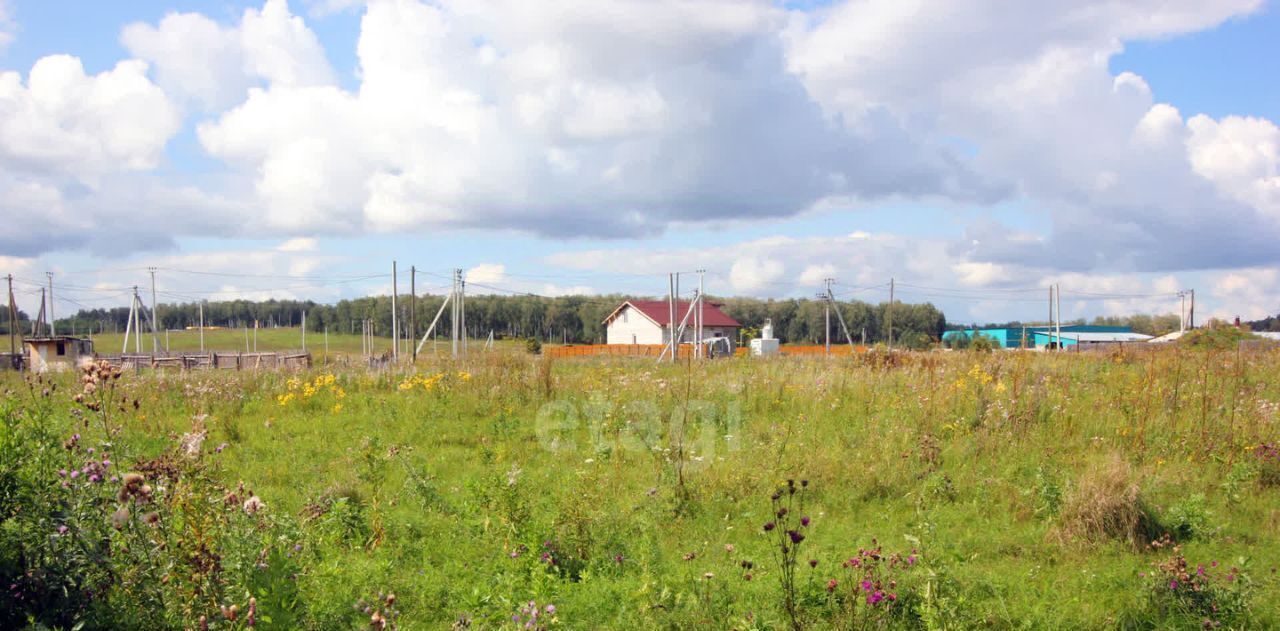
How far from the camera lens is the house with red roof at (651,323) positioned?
55625mm

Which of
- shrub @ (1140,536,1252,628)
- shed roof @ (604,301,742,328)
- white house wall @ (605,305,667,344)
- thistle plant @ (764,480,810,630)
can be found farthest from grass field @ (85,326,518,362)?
shrub @ (1140,536,1252,628)

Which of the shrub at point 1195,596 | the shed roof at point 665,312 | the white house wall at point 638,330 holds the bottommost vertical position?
the shrub at point 1195,596

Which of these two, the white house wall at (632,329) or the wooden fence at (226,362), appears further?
the white house wall at (632,329)

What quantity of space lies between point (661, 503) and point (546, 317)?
64.5 m

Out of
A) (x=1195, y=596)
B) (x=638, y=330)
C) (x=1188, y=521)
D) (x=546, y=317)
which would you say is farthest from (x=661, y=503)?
(x=546, y=317)

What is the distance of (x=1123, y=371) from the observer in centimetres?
1191

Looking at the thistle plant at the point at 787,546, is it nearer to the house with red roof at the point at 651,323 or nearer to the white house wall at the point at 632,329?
the house with red roof at the point at 651,323

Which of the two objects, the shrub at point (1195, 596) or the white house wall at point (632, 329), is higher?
the white house wall at point (632, 329)

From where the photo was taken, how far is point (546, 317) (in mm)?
70312

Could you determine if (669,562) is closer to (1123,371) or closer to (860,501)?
(860,501)

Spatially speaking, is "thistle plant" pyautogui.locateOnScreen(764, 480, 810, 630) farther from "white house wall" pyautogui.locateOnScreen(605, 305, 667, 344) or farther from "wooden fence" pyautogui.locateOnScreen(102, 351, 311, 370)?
"white house wall" pyautogui.locateOnScreen(605, 305, 667, 344)

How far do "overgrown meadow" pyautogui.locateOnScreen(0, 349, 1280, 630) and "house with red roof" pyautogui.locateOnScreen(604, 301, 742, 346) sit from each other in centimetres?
4319

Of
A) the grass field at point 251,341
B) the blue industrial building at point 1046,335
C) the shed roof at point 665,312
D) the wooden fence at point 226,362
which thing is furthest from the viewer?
the grass field at point 251,341

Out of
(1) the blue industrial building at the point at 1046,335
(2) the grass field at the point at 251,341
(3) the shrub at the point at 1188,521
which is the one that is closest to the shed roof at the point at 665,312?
(1) the blue industrial building at the point at 1046,335
